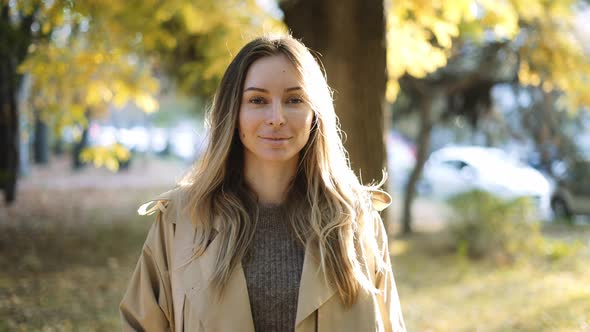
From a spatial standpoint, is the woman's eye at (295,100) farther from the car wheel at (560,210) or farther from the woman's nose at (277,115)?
the car wheel at (560,210)

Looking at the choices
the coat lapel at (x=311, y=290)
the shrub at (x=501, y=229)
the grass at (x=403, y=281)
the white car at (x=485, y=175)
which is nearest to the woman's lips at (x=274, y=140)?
the coat lapel at (x=311, y=290)

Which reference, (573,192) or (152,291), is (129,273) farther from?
(573,192)

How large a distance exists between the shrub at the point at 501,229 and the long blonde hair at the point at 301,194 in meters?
7.61

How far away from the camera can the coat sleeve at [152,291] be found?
7.00 ft

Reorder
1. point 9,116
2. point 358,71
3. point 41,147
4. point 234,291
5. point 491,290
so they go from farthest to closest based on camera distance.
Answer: point 41,147
point 9,116
point 491,290
point 358,71
point 234,291

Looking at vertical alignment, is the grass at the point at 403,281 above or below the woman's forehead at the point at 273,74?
below

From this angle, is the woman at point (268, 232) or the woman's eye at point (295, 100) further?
the woman's eye at point (295, 100)

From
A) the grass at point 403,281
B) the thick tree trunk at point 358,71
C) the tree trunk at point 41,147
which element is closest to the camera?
the thick tree trunk at point 358,71

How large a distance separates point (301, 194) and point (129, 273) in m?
6.27

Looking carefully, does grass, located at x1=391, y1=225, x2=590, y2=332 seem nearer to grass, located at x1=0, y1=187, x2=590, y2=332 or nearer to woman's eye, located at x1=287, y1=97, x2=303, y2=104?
→ grass, located at x1=0, y1=187, x2=590, y2=332

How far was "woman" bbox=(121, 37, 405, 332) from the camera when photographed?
209 cm

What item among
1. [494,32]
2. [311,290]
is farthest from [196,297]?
[494,32]

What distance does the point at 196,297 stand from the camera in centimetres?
208

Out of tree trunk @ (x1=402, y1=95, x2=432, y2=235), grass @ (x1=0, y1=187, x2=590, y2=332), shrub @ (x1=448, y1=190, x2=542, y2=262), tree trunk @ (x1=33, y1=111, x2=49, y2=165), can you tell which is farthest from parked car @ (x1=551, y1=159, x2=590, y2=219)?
tree trunk @ (x1=33, y1=111, x2=49, y2=165)
